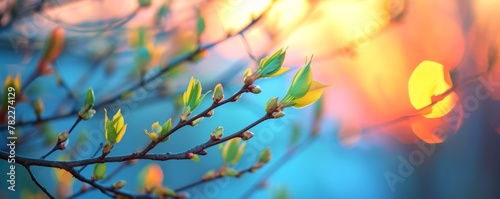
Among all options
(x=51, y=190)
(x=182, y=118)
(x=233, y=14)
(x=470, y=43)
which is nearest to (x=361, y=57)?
(x=470, y=43)

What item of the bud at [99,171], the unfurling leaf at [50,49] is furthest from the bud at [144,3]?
the bud at [99,171]

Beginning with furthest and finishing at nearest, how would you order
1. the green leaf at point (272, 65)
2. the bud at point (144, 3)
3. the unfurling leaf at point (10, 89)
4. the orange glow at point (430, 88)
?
the orange glow at point (430, 88), the bud at point (144, 3), the unfurling leaf at point (10, 89), the green leaf at point (272, 65)

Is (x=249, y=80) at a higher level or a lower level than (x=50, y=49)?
lower

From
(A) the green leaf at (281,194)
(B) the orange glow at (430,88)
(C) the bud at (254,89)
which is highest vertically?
(C) the bud at (254,89)

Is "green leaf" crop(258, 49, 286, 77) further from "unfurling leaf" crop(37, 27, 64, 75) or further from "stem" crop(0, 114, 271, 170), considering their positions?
"unfurling leaf" crop(37, 27, 64, 75)

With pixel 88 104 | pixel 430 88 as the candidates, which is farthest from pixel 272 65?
pixel 430 88

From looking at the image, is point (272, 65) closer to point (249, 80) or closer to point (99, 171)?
point (249, 80)

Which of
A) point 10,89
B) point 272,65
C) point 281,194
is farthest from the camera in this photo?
point 281,194

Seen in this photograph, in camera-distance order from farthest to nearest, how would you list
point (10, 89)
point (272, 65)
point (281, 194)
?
point (281, 194)
point (10, 89)
point (272, 65)

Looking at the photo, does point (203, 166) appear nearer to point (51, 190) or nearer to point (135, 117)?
point (135, 117)

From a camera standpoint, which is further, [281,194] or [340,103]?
[340,103]

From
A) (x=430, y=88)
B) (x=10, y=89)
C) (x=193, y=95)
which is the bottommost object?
(x=430, y=88)

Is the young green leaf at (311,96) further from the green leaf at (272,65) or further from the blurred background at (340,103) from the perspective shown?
the blurred background at (340,103)
